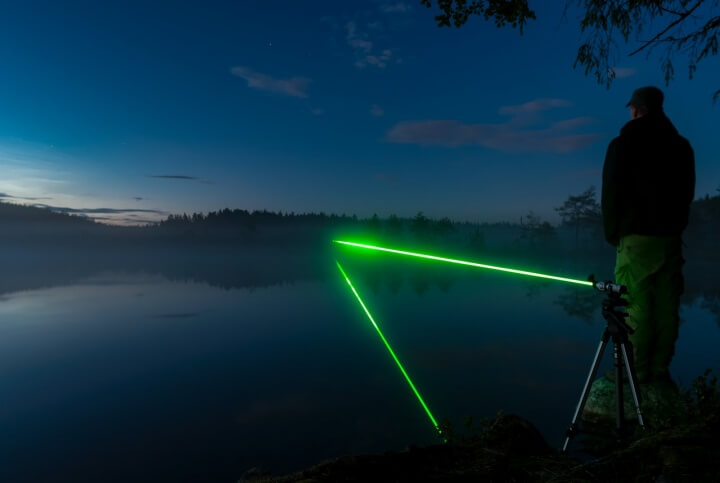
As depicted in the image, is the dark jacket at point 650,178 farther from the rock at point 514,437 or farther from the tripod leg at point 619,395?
the rock at point 514,437

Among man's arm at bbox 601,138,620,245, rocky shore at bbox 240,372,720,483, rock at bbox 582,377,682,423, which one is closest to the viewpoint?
rocky shore at bbox 240,372,720,483

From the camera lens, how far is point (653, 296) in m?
5.30

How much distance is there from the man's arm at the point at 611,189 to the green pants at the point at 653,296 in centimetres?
30

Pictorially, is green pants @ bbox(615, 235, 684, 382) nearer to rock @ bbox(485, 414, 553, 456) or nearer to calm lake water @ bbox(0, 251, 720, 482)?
calm lake water @ bbox(0, 251, 720, 482)

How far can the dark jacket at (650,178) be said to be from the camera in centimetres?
512

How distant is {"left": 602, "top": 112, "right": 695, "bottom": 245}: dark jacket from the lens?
16.8ft

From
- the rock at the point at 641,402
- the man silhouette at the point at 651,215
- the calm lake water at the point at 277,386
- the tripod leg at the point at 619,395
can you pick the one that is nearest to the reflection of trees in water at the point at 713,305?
the calm lake water at the point at 277,386

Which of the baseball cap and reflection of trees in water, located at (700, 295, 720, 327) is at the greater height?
the baseball cap

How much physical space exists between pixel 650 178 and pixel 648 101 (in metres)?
1.26

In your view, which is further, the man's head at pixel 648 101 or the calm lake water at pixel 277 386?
the calm lake water at pixel 277 386

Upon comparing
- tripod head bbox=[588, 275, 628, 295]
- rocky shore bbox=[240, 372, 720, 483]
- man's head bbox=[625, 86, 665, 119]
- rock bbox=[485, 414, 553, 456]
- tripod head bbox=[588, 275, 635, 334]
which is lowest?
rock bbox=[485, 414, 553, 456]

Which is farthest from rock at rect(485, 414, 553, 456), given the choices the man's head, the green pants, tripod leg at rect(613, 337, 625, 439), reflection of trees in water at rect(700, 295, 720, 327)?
reflection of trees in water at rect(700, 295, 720, 327)

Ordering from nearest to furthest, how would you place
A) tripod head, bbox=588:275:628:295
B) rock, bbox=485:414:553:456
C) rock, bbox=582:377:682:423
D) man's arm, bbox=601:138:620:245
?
tripod head, bbox=588:275:628:295 < rock, bbox=485:414:553:456 < rock, bbox=582:377:682:423 < man's arm, bbox=601:138:620:245

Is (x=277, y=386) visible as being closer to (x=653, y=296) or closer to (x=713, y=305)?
(x=653, y=296)
